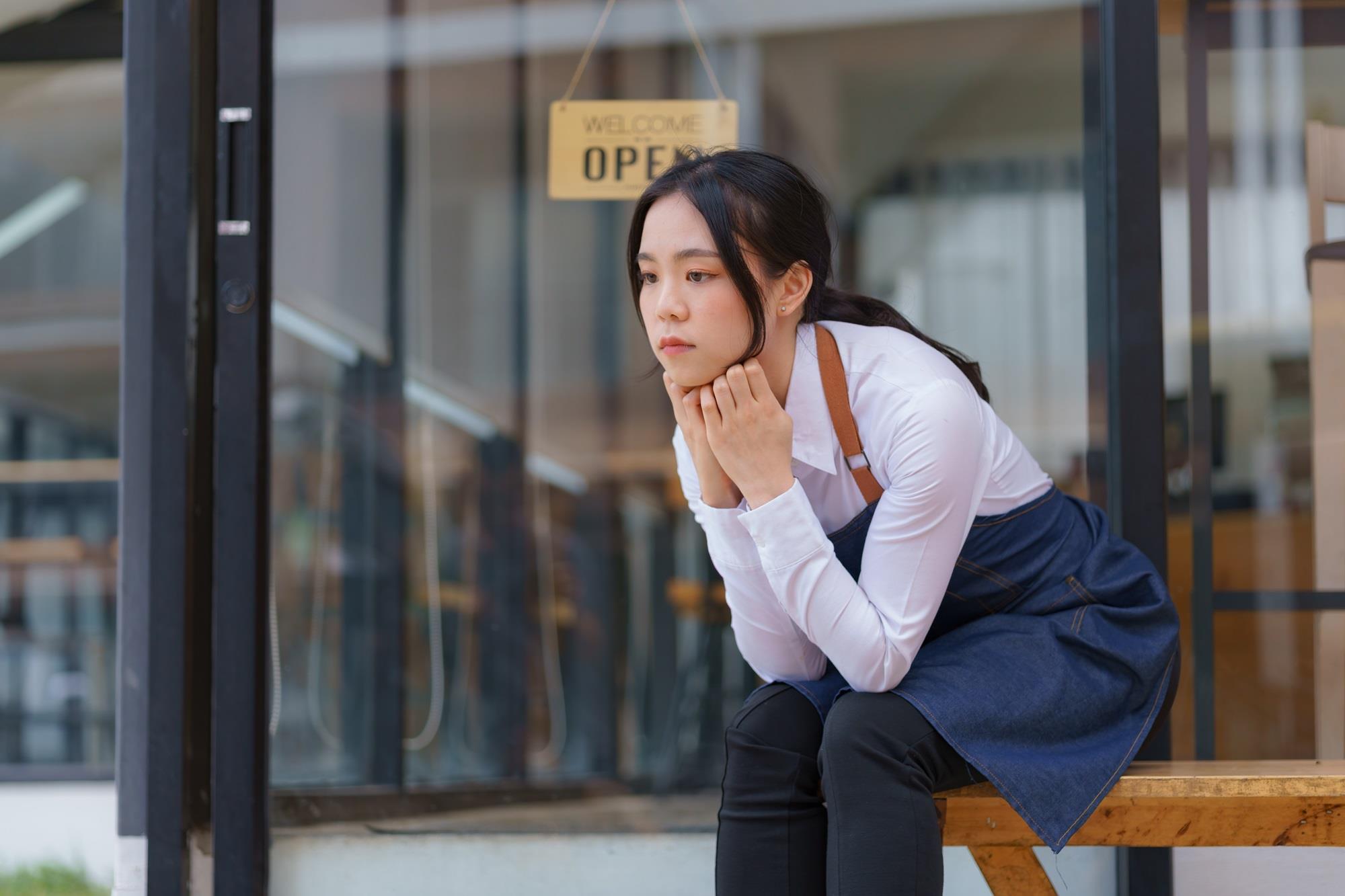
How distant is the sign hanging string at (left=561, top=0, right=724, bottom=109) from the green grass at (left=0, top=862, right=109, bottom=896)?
1.87 m

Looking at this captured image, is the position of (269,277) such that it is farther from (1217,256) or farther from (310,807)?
(1217,256)

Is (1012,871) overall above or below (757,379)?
below

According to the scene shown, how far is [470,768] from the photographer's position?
2701mm

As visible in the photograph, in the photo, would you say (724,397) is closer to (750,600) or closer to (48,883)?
(750,600)

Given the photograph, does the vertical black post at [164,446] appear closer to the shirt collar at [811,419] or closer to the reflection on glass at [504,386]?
the reflection on glass at [504,386]

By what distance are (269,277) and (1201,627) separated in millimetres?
1523

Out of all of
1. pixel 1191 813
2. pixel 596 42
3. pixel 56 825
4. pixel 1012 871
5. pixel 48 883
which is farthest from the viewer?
pixel 56 825

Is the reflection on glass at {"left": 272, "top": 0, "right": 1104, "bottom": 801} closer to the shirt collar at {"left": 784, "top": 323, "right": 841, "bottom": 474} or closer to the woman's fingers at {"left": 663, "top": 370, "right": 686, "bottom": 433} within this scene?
the shirt collar at {"left": 784, "top": 323, "right": 841, "bottom": 474}

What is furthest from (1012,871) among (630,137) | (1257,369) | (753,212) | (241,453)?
(630,137)

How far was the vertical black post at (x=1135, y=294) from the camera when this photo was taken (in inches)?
73.9

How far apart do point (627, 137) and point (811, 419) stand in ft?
3.44

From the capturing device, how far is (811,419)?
4.63ft

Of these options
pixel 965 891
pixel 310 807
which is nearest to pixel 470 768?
pixel 310 807

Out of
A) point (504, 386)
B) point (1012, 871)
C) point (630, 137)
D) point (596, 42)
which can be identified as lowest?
point (1012, 871)
